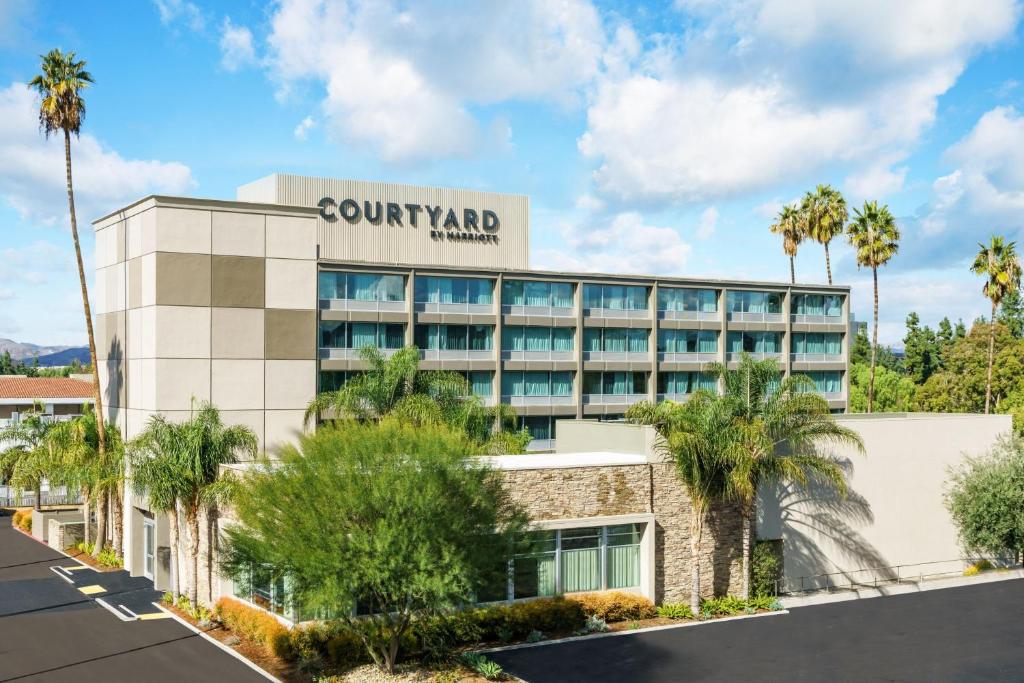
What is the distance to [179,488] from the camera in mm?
34250

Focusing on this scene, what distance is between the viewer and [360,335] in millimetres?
62250

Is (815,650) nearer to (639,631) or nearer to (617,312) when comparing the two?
(639,631)

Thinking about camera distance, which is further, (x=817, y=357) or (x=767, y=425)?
(x=817, y=357)

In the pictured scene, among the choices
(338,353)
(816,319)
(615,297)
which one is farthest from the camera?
(816,319)

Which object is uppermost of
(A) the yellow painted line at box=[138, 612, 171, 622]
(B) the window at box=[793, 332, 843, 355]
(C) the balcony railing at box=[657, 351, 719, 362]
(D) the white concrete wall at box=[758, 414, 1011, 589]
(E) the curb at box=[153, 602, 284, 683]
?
(B) the window at box=[793, 332, 843, 355]

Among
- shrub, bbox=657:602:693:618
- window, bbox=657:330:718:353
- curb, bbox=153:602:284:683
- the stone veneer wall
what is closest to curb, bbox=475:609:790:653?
shrub, bbox=657:602:693:618

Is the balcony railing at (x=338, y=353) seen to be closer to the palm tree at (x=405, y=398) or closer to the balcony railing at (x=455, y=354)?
the balcony railing at (x=455, y=354)

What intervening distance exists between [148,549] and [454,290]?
2993cm

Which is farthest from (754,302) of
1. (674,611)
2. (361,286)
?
(674,611)

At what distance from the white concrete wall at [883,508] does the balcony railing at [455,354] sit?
28589 mm

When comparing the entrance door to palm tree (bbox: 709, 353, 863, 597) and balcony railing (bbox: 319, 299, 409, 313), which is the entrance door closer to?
balcony railing (bbox: 319, 299, 409, 313)

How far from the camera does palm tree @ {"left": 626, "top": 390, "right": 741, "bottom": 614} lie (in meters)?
35.0

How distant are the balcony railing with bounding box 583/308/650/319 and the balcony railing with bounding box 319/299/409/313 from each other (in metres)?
14.9

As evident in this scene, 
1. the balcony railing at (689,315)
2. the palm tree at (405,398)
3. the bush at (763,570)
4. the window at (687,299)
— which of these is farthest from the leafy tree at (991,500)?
the window at (687,299)
